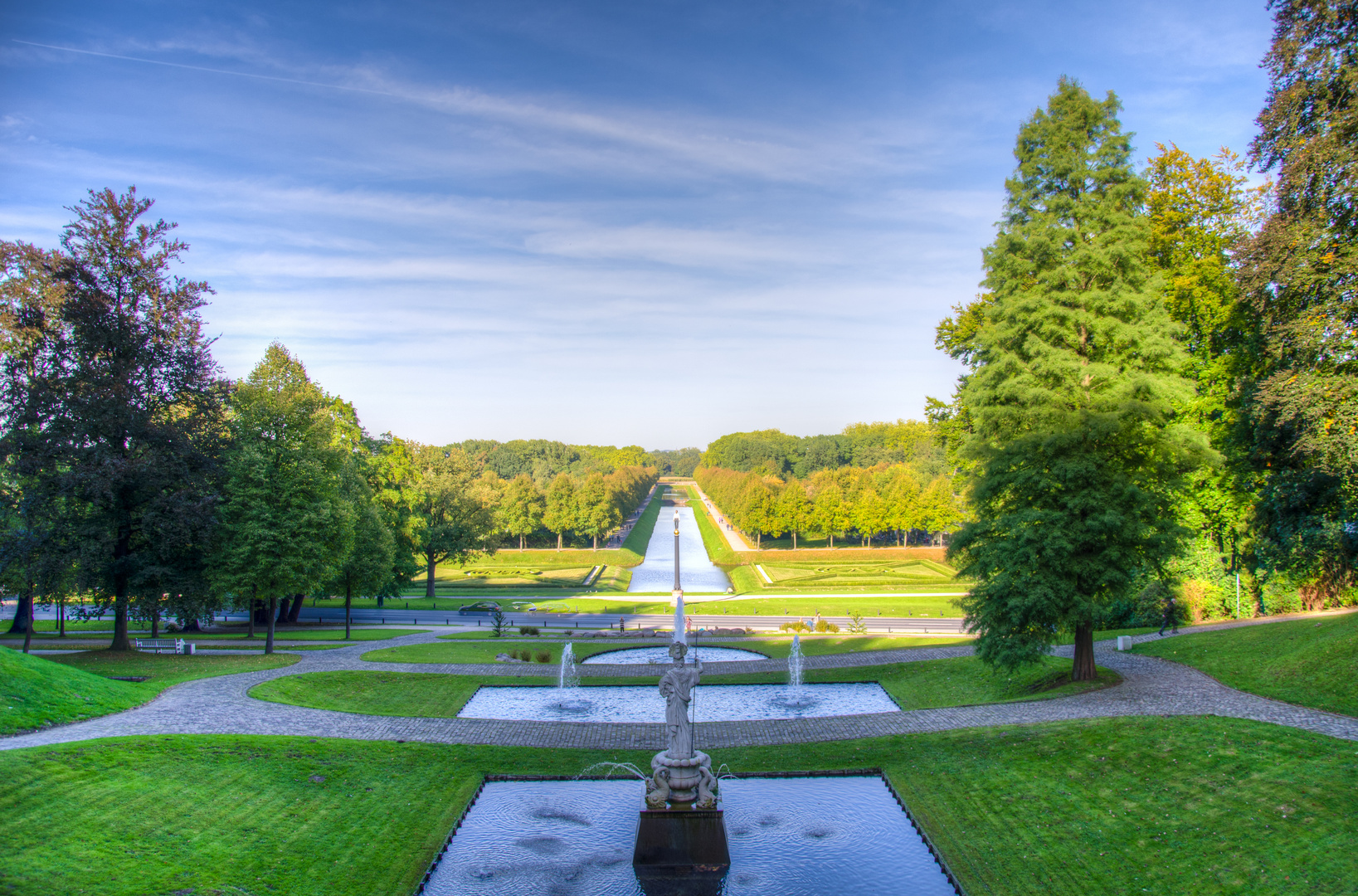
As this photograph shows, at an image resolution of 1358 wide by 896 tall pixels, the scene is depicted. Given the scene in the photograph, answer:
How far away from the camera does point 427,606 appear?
50750mm

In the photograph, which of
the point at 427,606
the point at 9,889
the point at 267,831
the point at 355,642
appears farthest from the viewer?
the point at 427,606

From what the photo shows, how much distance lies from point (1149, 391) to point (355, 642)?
3173 centimetres

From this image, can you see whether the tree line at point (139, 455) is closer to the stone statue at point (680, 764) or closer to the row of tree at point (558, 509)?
the stone statue at point (680, 764)

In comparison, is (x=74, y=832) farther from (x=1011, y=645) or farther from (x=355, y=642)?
(x=355, y=642)

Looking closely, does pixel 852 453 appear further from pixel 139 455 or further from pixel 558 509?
pixel 139 455

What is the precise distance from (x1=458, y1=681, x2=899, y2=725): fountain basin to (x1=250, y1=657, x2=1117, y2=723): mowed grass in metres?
0.39

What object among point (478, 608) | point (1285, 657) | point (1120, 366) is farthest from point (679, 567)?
point (1285, 657)

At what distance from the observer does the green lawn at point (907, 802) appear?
36.5ft

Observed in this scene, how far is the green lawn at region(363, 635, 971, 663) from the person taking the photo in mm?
29688

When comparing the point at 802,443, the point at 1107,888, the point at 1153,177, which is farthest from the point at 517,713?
the point at 802,443

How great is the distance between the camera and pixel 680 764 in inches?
531

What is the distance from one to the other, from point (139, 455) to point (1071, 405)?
29.3m

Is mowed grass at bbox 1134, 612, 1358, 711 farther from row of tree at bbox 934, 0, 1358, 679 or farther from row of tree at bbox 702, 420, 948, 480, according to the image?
row of tree at bbox 702, 420, 948, 480

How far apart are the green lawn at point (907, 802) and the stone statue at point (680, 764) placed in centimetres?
371
